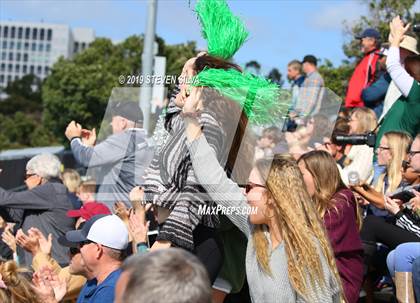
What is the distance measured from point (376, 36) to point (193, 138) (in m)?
5.08

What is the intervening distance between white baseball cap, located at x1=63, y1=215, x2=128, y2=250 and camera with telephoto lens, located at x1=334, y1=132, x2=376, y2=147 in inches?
112

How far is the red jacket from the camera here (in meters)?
8.36

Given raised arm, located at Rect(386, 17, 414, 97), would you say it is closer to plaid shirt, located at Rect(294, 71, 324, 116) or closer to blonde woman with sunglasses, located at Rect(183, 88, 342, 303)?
plaid shirt, located at Rect(294, 71, 324, 116)

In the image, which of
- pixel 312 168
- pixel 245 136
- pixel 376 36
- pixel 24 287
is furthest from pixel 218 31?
pixel 376 36

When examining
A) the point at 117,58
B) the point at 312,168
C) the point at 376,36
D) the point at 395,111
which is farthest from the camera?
the point at 117,58

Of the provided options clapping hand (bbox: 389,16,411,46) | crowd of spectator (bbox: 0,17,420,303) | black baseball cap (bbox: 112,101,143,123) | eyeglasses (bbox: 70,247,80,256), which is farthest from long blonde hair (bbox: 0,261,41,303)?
clapping hand (bbox: 389,16,411,46)

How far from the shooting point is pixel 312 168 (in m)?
4.93

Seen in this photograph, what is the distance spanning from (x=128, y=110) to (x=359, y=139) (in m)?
2.06

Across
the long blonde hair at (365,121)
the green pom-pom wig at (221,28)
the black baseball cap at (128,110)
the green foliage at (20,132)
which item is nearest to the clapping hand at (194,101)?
the green pom-pom wig at (221,28)

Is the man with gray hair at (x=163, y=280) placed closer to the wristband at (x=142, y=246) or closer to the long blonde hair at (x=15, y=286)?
the wristband at (x=142, y=246)

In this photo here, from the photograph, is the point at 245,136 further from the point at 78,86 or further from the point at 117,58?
the point at 117,58

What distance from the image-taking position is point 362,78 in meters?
8.44

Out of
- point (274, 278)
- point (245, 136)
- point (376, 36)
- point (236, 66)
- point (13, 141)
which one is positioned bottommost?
point (13, 141)

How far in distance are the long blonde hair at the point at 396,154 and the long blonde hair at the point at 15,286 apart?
9.88 ft
